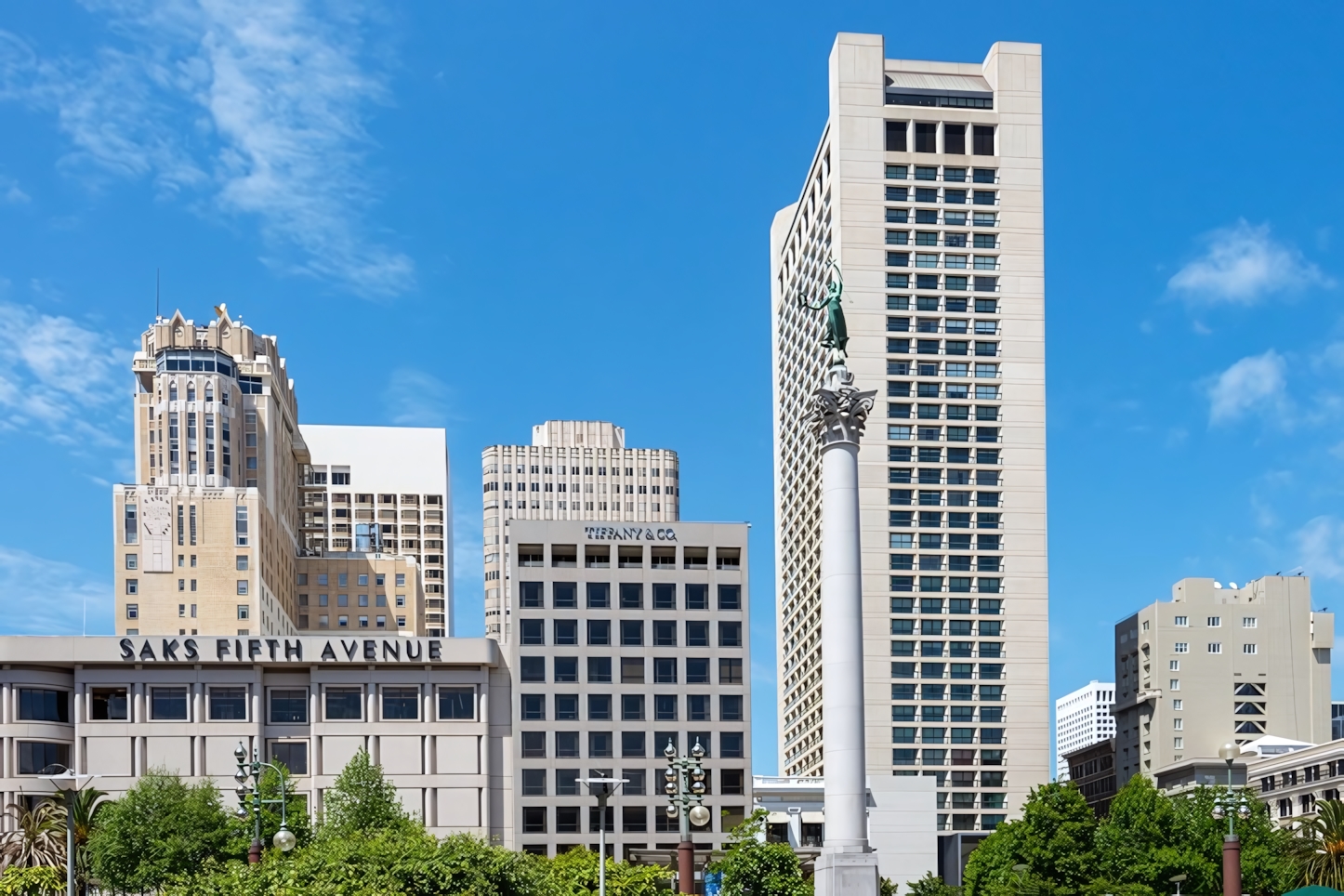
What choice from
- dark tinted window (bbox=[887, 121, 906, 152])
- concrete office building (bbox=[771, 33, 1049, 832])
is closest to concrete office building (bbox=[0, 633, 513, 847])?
concrete office building (bbox=[771, 33, 1049, 832])

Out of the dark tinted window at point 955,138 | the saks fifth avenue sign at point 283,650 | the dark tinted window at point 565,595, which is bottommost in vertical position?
the saks fifth avenue sign at point 283,650

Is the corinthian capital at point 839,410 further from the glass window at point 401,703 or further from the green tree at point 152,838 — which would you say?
the glass window at point 401,703

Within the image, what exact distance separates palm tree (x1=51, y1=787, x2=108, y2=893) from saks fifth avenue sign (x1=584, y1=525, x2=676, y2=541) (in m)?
41.1

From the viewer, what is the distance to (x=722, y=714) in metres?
129

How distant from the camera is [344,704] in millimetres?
124875

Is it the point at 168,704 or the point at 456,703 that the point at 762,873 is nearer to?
the point at 456,703

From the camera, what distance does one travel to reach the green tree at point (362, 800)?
342 feet

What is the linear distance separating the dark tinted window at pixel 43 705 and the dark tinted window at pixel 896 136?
282ft

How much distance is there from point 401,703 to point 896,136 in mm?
69778

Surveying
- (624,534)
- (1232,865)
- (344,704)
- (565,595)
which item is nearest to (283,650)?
(344,704)

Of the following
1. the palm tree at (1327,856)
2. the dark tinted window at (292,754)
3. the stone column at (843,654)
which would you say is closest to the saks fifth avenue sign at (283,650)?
the dark tinted window at (292,754)

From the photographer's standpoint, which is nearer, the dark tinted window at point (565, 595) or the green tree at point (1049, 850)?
the green tree at point (1049, 850)

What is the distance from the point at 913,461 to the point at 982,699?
22302mm

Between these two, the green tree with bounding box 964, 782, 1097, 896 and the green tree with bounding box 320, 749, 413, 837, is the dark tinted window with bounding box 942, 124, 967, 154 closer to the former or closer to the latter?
the green tree with bounding box 964, 782, 1097, 896
